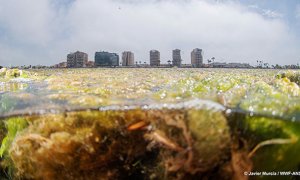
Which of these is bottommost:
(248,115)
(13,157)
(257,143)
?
(13,157)

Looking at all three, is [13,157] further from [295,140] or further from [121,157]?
[295,140]

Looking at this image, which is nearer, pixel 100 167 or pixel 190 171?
pixel 190 171

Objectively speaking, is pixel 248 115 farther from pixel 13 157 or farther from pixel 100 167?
pixel 13 157

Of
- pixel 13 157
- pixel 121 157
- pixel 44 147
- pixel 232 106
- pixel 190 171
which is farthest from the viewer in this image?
pixel 13 157

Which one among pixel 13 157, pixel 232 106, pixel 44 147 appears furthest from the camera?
pixel 13 157

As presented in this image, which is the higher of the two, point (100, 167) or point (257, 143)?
point (257, 143)

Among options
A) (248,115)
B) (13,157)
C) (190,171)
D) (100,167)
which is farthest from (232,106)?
(13,157)

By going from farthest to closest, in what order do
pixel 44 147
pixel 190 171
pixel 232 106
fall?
pixel 44 147 < pixel 232 106 < pixel 190 171

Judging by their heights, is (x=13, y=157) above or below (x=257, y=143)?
below

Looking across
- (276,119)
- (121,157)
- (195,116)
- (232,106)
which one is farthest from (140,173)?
(276,119)
